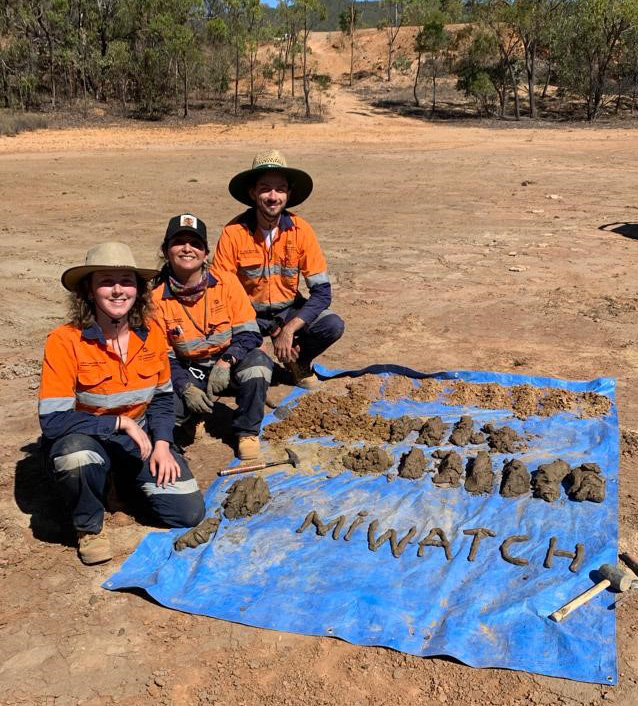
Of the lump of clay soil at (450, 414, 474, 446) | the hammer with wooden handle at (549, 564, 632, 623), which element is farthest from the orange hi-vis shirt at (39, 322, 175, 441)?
the hammer with wooden handle at (549, 564, 632, 623)

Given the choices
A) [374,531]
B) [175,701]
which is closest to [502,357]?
[374,531]

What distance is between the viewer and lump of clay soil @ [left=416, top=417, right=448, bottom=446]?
4191 mm

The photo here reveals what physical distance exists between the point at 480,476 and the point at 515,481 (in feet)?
0.59

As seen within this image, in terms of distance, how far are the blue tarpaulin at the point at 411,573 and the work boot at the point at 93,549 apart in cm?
12

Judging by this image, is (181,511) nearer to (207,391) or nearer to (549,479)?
(207,391)

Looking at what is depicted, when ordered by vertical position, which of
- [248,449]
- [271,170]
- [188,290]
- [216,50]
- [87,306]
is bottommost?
[248,449]

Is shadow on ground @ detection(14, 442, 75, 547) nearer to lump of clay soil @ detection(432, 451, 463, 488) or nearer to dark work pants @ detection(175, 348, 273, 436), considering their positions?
dark work pants @ detection(175, 348, 273, 436)

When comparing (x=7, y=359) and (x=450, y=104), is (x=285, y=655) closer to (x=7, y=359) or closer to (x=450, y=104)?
(x=7, y=359)

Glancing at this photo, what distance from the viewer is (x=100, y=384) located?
3.37 m

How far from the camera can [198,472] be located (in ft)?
13.6

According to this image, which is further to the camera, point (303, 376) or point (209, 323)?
point (303, 376)

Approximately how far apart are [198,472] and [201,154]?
48.1ft

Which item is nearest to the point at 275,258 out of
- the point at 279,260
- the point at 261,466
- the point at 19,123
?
the point at 279,260

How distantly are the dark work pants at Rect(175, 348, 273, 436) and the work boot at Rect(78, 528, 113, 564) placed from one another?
1.00 m
